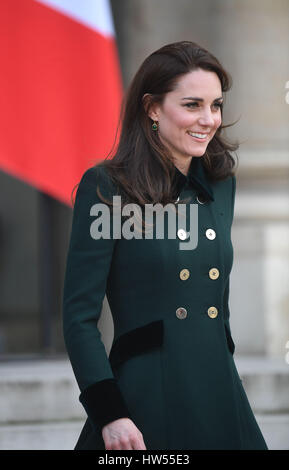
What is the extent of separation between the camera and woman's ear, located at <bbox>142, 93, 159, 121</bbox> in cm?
225

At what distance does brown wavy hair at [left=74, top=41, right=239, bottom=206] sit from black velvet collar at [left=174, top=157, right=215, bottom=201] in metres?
0.02

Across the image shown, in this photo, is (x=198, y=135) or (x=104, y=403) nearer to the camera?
(x=104, y=403)

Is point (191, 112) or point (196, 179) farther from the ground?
point (191, 112)

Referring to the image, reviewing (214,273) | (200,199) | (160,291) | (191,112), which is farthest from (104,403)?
(191,112)

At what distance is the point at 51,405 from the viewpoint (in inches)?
189

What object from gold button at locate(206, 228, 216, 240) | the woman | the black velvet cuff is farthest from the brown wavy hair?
the black velvet cuff

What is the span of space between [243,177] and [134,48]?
1148mm

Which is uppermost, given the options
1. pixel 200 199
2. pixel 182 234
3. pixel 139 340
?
pixel 200 199

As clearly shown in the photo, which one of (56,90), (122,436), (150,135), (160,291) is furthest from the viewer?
(56,90)

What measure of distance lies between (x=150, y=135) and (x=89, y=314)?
19.4 inches

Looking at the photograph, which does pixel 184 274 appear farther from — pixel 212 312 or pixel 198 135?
pixel 198 135

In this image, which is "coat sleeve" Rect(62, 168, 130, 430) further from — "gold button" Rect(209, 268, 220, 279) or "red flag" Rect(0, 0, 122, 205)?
"red flag" Rect(0, 0, 122, 205)

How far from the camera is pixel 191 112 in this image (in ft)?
7.11

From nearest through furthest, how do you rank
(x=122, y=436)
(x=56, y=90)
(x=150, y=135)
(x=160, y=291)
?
1. (x=122, y=436)
2. (x=160, y=291)
3. (x=150, y=135)
4. (x=56, y=90)
